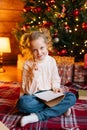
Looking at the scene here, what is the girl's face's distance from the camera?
146cm

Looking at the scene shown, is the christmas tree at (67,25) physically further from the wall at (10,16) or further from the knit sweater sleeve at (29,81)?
the knit sweater sleeve at (29,81)

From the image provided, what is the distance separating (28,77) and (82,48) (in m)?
1.35

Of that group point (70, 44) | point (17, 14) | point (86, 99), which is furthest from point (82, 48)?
point (17, 14)

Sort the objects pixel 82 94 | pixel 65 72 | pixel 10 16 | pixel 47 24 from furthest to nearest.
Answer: pixel 10 16 < pixel 47 24 < pixel 65 72 < pixel 82 94

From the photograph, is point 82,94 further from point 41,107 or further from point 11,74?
point 11,74

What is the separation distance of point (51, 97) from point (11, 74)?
184cm

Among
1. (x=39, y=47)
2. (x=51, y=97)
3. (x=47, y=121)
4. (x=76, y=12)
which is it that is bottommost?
(x=47, y=121)

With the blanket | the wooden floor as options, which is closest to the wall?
the wooden floor

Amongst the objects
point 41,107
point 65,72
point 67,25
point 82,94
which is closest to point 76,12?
point 67,25

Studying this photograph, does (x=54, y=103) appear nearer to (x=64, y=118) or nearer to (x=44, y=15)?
A: (x=64, y=118)

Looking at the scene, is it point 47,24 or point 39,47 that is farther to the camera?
point 47,24

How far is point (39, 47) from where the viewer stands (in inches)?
57.7

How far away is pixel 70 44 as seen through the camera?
8.91 ft

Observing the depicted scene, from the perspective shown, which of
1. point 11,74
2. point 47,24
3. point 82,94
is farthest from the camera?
point 11,74
